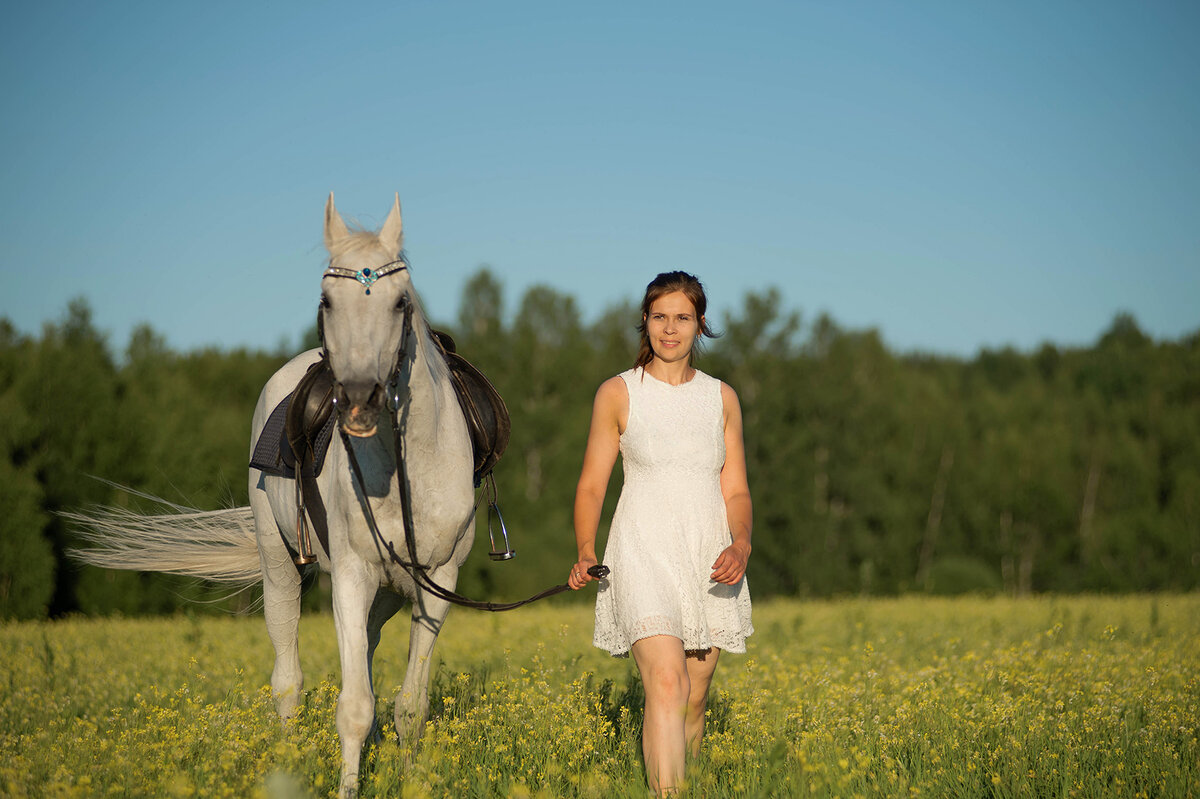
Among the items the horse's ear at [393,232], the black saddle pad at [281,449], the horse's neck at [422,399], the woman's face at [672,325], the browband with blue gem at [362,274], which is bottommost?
the black saddle pad at [281,449]

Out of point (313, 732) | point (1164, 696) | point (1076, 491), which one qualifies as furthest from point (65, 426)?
point (1076, 491)

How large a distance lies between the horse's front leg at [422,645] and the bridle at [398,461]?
0.07m

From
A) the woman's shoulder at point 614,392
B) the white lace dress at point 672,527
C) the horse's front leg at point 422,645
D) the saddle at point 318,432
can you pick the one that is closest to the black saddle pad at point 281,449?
the saddle at point 318,432

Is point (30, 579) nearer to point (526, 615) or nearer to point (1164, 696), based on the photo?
point (526, 615)

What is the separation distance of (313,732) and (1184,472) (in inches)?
1890

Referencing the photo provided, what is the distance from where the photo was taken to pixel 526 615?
17250 mm

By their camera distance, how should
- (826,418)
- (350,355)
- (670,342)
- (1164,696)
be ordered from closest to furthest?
(350,355) < (670,342) < (1164,696) < (826,418)

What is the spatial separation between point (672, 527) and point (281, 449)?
252 cm

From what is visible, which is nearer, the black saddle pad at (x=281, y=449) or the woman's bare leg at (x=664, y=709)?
the woman's bare leg at (x=664, y=709)

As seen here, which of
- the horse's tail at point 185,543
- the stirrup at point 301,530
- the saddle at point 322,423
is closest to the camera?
the saddle at point 322,423

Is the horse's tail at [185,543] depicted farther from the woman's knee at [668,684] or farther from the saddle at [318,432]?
the woman's knee at [668,684]

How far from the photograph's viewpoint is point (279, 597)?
6164mm

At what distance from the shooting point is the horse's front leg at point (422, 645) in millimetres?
4922

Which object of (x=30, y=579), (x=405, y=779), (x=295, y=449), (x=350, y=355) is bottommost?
(x=30, y=579)
